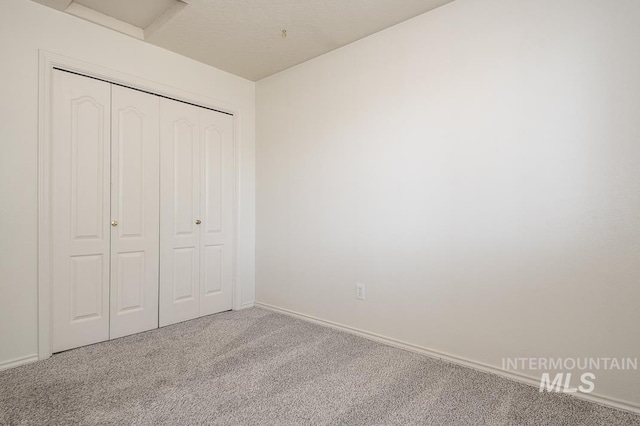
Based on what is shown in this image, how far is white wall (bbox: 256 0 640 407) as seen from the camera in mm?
1757

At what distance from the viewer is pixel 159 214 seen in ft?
9.66

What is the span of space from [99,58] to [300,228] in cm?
215

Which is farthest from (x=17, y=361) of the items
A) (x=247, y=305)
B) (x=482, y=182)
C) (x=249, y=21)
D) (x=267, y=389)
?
(x=482, y=182)

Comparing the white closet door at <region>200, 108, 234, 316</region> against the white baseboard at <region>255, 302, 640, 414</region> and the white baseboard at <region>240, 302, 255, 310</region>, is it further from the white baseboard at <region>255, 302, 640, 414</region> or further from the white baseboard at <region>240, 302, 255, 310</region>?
the white baseboard at <region>255, 302, 640, 414</region>

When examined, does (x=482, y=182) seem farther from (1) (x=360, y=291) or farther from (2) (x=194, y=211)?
(2) (x=194, y=211)

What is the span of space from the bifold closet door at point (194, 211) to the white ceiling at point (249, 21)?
23.8 inches

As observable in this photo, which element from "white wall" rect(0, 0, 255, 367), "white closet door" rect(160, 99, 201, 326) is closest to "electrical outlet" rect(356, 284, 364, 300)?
"white closet door" rect(160, 99, 201, 326)

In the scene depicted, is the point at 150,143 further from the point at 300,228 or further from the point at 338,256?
the point at 338,256

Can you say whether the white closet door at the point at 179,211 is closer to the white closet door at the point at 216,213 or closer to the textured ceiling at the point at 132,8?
the white closet door at the point at 216,213

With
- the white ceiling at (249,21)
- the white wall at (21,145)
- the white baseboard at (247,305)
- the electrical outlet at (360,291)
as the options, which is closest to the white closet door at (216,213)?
the white baseboard at (247,305)

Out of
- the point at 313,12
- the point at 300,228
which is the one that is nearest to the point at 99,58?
the point at 313,12

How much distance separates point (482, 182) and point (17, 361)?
10.9ft

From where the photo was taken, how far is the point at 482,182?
7.09 ft

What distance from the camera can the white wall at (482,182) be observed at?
1757 millimetres
